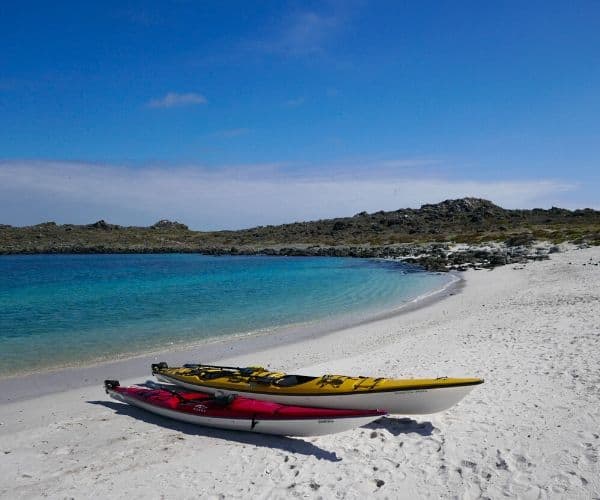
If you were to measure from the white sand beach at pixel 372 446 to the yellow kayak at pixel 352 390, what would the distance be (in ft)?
1.32

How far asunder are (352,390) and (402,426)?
38.4 inches

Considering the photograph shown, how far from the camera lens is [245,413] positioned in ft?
25.6

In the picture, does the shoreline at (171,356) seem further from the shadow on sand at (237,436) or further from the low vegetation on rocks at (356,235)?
the low vegetation on rocks at (356,235)

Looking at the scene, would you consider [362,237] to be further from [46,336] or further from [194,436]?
[194,436]

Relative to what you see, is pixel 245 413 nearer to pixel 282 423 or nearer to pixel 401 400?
pixel 282 423

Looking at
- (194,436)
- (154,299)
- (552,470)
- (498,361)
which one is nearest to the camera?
(552,470)

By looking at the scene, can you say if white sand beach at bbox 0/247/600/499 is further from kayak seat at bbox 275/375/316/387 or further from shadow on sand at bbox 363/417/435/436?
kayak seat at bbox 275/375/316/387

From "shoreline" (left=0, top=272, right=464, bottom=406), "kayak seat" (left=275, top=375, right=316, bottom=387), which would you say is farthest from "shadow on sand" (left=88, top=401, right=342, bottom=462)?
"shoreline" (left=0, top=272, right=464, bottom=406)

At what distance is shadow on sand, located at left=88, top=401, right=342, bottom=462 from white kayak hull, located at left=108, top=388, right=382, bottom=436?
3.5 inches

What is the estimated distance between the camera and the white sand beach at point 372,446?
229 inches

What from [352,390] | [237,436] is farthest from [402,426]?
[237,436]

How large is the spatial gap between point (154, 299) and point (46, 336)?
957cm

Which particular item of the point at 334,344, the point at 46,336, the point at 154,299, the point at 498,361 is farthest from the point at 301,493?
the point at 154,299

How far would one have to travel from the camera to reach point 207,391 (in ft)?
30.2
